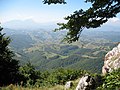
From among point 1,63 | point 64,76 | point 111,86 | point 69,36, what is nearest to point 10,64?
point 1,63

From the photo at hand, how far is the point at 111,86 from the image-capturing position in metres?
10.4

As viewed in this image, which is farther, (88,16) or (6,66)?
(6,66)

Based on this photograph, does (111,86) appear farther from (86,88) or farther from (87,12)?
(87,12)

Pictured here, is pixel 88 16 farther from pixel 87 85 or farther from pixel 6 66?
pixel 6 66

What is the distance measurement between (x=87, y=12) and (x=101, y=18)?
1713 millimetres

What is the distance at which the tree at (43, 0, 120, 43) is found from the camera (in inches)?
589

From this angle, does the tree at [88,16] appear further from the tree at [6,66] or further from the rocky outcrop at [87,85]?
the tree at [6,66]

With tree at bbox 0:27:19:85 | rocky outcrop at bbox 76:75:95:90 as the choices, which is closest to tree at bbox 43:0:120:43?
rocky outcrop at bbox 76:75:95:90

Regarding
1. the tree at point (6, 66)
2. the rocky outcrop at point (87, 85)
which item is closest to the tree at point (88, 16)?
the rocky outcrop at point (87, 85)

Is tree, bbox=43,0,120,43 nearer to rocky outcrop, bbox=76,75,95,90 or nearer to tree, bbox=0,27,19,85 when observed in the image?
rocky outcrop, bbox=76,75,95,90

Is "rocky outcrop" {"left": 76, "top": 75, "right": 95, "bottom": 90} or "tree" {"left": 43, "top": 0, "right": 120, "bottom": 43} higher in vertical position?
"tree" {"left": 43, "top": 0, "right": 120, "bottom": 43}

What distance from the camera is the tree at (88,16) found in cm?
1496

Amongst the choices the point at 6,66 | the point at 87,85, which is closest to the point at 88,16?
the point at 87,85

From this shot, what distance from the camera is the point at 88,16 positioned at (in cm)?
1524
